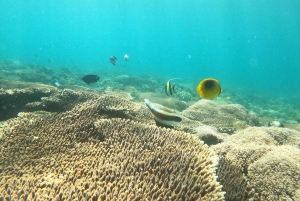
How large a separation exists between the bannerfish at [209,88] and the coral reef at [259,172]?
140 cm

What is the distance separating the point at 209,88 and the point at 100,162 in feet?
10.9

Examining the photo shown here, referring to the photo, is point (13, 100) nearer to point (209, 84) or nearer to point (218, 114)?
point (209, 84)

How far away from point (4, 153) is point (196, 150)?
2879 mm

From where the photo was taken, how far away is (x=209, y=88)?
4.89 meters

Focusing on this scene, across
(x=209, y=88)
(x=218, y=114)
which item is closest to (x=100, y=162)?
(x=209, y=88)

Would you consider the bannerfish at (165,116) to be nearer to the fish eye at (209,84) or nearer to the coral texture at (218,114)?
the fish eye at (209,84)

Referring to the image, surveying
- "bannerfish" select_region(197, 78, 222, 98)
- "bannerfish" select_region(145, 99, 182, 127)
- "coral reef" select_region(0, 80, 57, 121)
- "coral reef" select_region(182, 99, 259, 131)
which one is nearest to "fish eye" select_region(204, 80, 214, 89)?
"bannerfish" select_region(197, 78, 222, 98)

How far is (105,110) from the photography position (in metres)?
4.45

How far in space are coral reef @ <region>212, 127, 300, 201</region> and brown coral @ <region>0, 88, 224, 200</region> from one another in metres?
0.68

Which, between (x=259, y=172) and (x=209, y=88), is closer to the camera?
(x=259, y=172)

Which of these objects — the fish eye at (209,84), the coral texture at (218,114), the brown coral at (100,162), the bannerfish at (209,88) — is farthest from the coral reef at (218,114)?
the brown coral at (100,162)

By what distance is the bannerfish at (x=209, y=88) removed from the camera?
4.84 metres

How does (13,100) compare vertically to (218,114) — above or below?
below

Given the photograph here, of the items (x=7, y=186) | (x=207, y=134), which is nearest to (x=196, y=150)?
(x=207, y=134)
